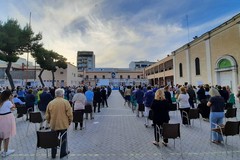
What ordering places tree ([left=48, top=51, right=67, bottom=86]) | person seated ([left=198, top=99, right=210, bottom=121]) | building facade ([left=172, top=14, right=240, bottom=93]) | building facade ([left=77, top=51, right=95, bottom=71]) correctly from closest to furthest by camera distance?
person seated ([left=198, top=99, right=210, bottom=121]), building facade ([left=172, top=14, right=240, bottom=93]), tree ([left=48, top=51, right=67, bottom=86]), building facade ([left=77, top=51, right=95, bottom=71])

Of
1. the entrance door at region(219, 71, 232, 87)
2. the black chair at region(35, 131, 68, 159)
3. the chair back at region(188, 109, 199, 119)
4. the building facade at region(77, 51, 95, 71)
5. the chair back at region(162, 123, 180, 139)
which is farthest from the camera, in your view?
the building facade at region(77, 51, 95, 71)

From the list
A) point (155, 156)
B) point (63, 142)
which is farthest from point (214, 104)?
point (63, 142)

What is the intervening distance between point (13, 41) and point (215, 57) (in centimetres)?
2543

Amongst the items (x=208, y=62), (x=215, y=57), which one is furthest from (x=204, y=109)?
(x=208, y=62)

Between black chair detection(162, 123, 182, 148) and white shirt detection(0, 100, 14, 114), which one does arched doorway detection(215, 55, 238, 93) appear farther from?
white shirt detection(0, 100, 14, 114)

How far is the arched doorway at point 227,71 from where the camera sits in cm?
1988

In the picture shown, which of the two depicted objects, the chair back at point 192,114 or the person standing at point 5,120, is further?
the chair back at point 192,114

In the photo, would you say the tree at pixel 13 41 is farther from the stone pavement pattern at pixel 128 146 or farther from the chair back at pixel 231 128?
the chair back at pixel 231 128

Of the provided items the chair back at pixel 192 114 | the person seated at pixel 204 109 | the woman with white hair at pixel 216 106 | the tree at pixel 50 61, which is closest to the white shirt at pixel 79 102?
the chair back at pixel 192 114

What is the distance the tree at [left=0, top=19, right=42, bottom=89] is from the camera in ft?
66.9

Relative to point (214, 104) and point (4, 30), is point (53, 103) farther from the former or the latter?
point (4, 30)

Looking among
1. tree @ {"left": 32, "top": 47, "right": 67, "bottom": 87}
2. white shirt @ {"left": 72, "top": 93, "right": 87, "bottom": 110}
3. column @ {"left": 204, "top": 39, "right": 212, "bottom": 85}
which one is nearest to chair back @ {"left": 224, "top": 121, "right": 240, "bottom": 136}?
white shirt @ {"left": 72, "top": 93, "right": 87, "bottom": 110}

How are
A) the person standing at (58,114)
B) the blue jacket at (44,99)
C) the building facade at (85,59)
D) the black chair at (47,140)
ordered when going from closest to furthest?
the black chair at (47,140) → the person standing at (58,114) → the blue jacket at (44,99) → the building facade at (85,59)

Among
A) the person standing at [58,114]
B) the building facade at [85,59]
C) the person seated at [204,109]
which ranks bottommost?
the person seated at [204,109]
